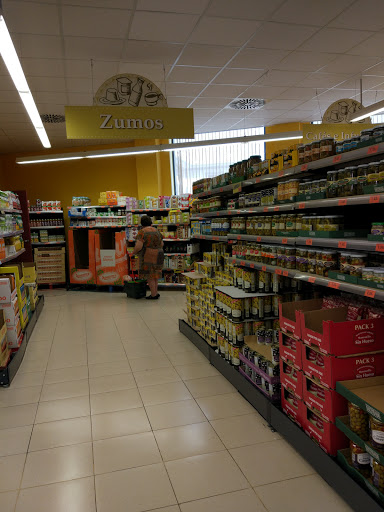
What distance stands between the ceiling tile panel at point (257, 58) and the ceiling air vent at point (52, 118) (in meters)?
4.21

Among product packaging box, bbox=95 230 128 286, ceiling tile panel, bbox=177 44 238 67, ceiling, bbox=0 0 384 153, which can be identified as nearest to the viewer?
ceiling, bbox=0 0 384 153

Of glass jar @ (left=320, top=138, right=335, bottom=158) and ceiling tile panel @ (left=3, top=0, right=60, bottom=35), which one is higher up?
ceiling tile panel @ (left=3, top=0, right=60, bottom=35)

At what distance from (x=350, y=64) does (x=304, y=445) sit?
6.54 m

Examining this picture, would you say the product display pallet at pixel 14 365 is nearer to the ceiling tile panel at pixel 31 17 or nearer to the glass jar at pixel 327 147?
the glass jar at pixel 327 147

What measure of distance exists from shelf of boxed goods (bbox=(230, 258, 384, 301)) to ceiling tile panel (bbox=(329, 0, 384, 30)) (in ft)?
11.8

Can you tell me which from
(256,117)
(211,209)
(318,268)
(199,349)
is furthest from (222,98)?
(318,268)

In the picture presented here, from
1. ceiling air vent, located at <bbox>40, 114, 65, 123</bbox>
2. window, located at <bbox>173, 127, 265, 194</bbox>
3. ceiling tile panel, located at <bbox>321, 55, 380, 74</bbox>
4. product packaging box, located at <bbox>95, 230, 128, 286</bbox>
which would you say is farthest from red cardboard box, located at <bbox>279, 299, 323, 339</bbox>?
window, located at <bbox>173, 127, 265, 194</bbox>

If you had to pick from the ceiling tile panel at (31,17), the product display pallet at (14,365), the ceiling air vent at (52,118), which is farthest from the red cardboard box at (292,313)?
the ceiling air vent at (52,118)

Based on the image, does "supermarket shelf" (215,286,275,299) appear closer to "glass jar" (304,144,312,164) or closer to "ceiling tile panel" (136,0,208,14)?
"glass jar" (304,144,312,164)

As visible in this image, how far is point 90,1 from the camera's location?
4.29 metres

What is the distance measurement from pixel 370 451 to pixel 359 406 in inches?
8.7

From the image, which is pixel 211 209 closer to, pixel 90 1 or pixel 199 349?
pixel 199 349

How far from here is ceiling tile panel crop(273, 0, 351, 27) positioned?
15.3 feet

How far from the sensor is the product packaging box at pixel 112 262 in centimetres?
929
